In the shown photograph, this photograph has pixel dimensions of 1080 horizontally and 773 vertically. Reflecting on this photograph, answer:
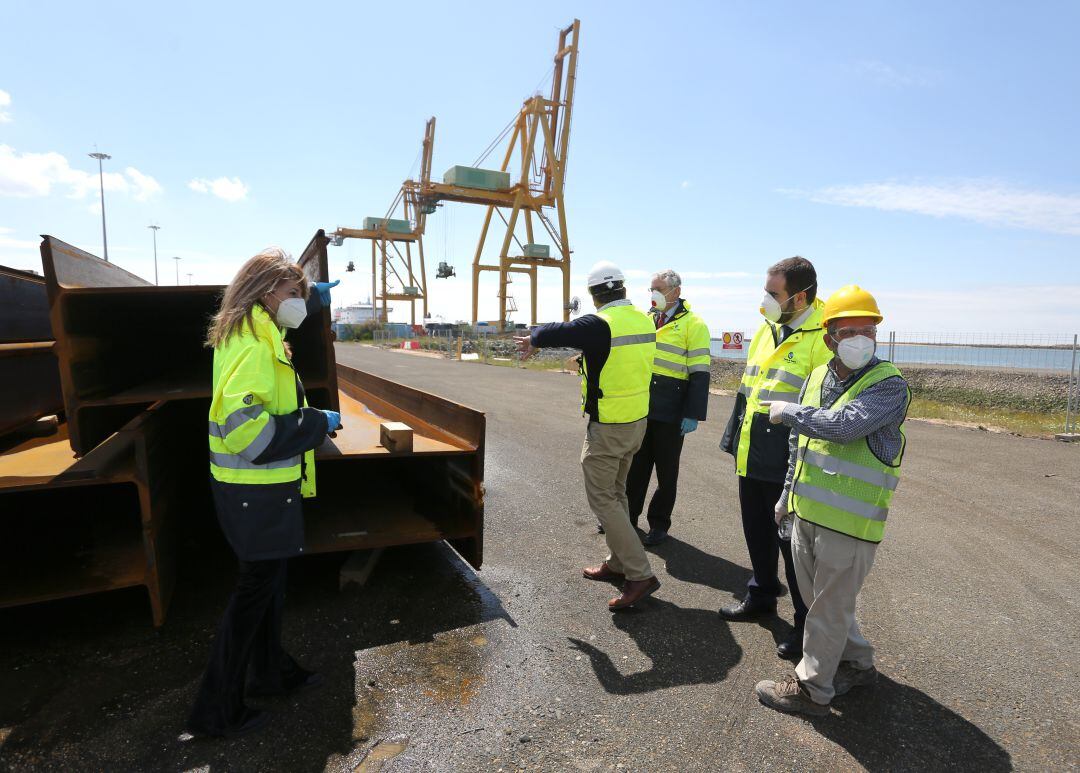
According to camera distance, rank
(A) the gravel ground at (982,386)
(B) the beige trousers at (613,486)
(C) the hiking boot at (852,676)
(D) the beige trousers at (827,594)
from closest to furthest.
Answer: (D) the beige trousers at (827,594)
(C) the hiking boot at (852,676)
(B) the beige trousers at (613,486)
(A) the gravel ground at (982,386)

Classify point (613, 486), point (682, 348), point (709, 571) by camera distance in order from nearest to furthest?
point (613, 486) < point (709, 571) < point (682, 348)

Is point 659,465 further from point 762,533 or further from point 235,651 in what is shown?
point 235,651

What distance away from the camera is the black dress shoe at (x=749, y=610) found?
327 centimetres

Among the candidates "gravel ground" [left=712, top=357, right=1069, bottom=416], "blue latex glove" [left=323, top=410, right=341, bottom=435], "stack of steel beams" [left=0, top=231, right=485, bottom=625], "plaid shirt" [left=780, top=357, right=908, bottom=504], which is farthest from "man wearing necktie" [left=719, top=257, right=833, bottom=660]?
"gravel ground" [left=712, top=357, right=1069, bottom=416]

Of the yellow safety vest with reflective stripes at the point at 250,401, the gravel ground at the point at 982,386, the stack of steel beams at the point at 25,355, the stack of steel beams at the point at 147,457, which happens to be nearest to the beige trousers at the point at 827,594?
the stack of steel beams at the point at 147,457

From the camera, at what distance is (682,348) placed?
423 cm

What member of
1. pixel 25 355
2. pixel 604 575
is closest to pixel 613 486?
pixel 604 575

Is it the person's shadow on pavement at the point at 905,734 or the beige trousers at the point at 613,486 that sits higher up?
the beige trousers at the point at 613,486

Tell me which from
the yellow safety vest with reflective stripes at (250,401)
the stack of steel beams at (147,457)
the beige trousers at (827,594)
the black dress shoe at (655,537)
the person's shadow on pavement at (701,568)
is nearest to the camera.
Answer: the yellow safety vest with reflective stripes at (250,401)

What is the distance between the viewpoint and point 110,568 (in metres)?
2.98

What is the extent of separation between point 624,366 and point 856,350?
1271 millimetres

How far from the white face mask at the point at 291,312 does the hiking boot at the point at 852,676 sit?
2720 millimetres

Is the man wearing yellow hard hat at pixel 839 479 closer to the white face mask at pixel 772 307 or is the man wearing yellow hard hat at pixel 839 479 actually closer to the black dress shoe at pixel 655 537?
the white face mask at pixel 772 307

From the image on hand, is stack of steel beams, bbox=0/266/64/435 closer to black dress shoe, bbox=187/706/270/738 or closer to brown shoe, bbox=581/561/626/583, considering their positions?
black dress shoe, bbox=187/706/270/738
